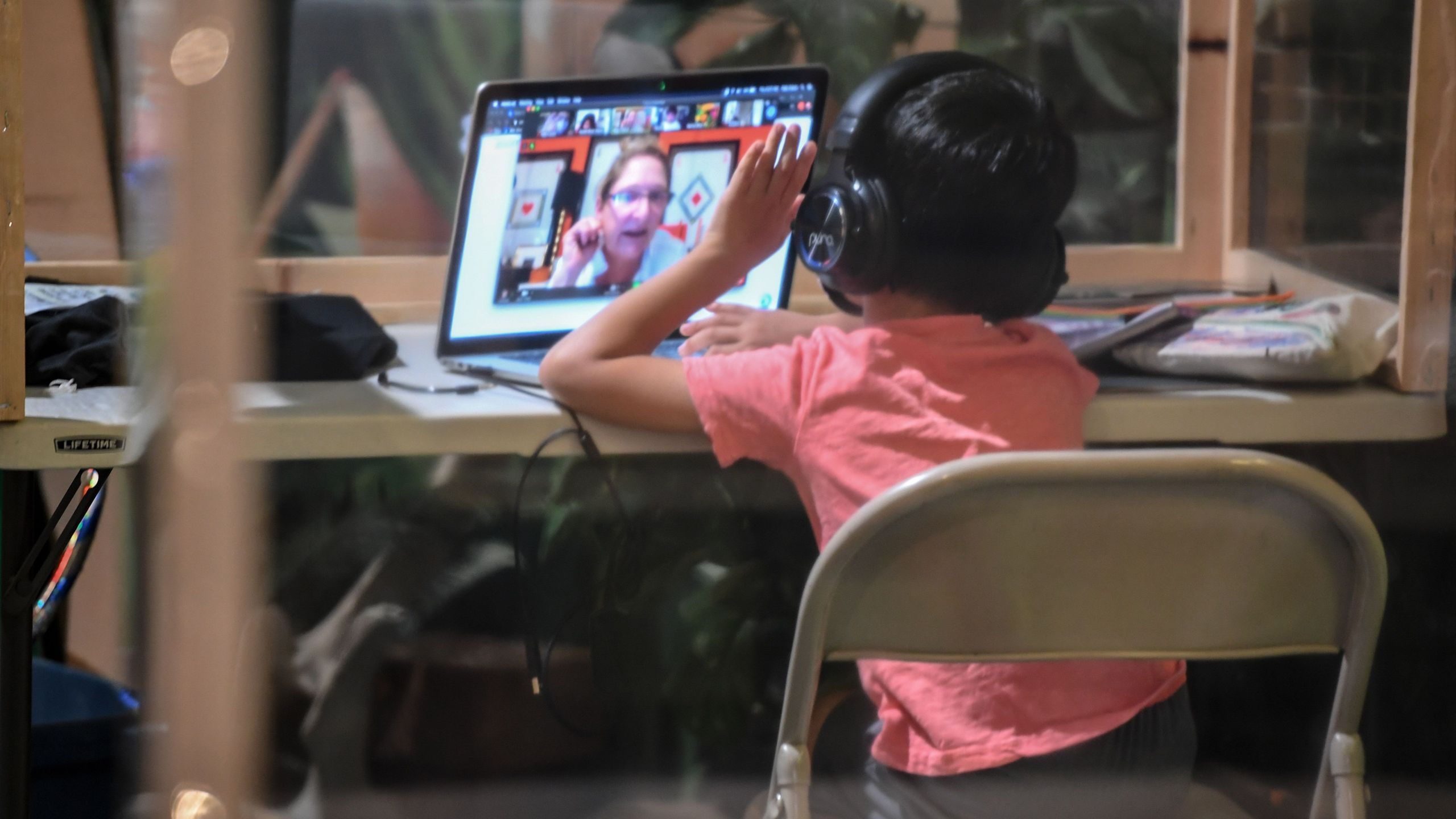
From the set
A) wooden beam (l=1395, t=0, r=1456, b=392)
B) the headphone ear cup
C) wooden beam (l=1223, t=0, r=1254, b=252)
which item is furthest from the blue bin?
wooden beam (l=1223, t=0, r=1254, b=252)

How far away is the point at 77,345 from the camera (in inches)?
40.6

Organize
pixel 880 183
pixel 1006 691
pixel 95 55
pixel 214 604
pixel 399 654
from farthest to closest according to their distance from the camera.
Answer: pixel 399 654, pixel 95 55, pixel 880 183, pixel 1006 691, pixel 214 604

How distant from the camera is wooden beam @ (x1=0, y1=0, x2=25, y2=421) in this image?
2.81 ft

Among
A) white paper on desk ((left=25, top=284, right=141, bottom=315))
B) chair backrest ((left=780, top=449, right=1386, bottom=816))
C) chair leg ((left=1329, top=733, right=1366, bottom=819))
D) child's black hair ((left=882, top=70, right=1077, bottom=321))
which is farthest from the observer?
white paper on desk ((left=25, top=284, right=141, bottom=315))

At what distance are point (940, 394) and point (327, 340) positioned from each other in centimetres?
50

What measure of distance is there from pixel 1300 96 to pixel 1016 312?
1.76ft

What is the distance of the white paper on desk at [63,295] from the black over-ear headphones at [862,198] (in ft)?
1.74

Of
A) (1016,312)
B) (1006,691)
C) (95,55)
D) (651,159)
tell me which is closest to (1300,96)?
(1016,312)

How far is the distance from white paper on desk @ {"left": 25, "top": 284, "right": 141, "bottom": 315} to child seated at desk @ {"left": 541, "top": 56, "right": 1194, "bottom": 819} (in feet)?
1.33

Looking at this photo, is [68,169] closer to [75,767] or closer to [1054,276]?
[75,767]

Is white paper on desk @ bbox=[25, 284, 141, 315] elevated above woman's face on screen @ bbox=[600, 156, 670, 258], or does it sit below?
below

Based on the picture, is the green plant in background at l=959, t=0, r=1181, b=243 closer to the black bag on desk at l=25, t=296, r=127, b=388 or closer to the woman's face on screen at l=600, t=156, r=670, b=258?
the woman's face on screen at l=600, t=156, r=670, b=258

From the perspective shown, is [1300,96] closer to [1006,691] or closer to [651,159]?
[651,159]

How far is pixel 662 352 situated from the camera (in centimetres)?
104
